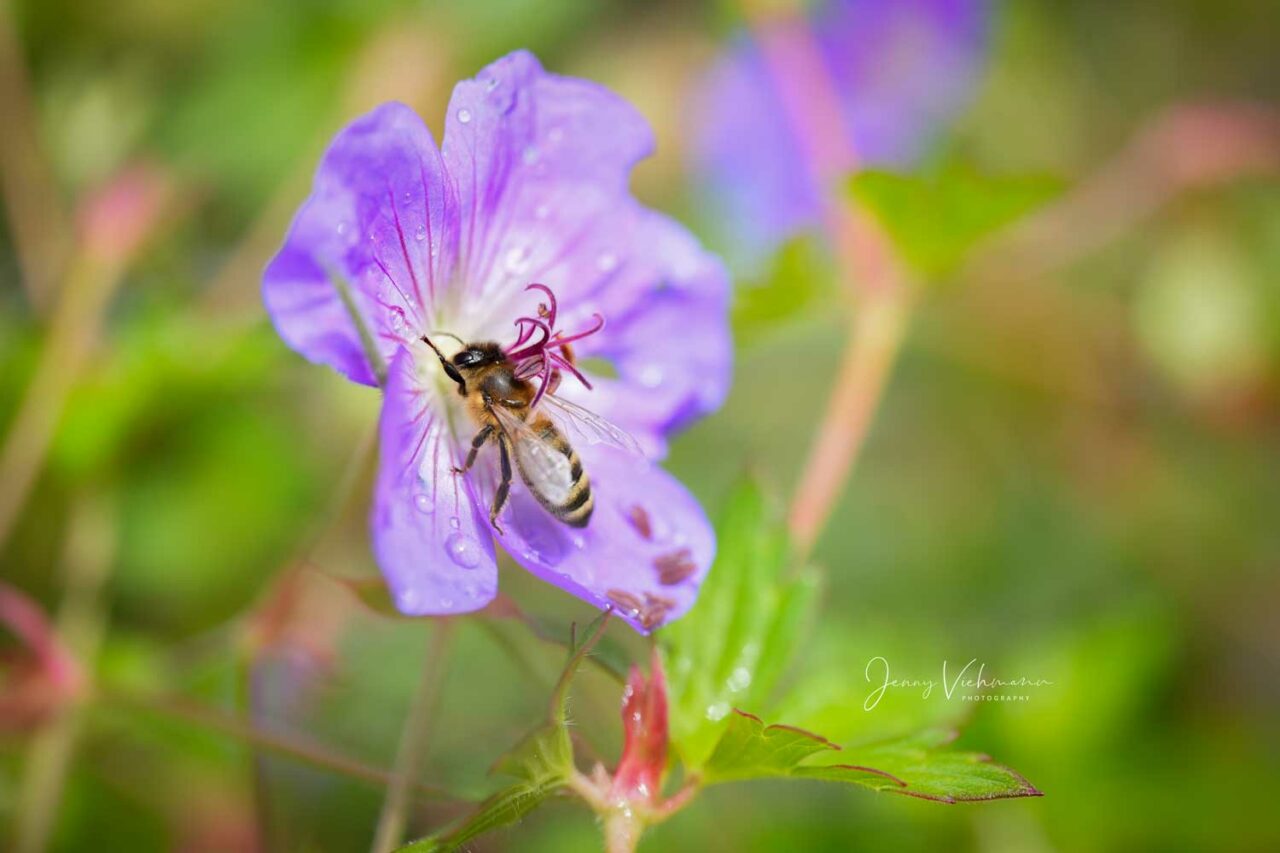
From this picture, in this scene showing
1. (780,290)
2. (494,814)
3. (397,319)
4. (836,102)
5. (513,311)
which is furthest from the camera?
(836,102)

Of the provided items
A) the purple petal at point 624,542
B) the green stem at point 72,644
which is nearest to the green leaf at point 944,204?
the purple petal at point 624,542

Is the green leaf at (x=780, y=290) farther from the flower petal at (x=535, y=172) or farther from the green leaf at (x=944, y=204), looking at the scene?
the flower petal at (x=535, y=172)

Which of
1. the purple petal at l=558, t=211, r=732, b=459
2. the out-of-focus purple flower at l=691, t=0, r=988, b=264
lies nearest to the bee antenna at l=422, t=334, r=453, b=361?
the purple petal at l=558, t=211, r=732, b=459

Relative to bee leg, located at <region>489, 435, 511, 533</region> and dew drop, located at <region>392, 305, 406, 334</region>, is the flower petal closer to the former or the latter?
dew drop, located at <region>392, 305, 406, 334</region>

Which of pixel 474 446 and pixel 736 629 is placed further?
pixel 736 629

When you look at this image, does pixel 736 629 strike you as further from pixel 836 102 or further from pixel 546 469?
pixel 836 102
